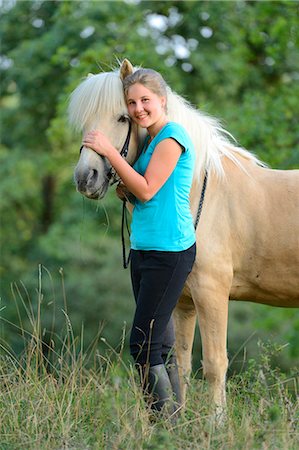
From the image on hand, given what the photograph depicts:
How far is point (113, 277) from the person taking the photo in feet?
53.0

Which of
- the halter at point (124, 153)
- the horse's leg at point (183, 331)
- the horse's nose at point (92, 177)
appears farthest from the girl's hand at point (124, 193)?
the horse's leg at point (183, 331)

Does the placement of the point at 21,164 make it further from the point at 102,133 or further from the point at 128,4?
the point at 102,133

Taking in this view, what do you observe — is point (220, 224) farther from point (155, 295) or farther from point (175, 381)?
point (175, 381)

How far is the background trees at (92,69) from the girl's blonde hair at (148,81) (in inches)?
235

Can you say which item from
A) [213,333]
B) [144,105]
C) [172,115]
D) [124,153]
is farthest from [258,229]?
[144,105]

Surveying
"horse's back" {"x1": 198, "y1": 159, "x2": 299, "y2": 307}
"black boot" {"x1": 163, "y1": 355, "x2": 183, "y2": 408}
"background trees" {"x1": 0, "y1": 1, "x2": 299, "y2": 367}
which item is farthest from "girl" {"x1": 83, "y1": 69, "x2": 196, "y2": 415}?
"background trees" {"x1": 0, "y1": 1, "x2": 299, "y2": 367}

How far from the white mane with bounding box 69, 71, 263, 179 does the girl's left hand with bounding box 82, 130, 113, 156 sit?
6.4 inches

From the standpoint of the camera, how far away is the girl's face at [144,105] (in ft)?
12.6

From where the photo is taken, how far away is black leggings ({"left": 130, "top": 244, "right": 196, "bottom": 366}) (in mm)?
3754

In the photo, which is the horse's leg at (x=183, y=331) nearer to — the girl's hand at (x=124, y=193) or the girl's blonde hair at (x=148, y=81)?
the girl's hand at (x=124, y=193)

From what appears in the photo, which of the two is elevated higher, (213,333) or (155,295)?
(155,295)

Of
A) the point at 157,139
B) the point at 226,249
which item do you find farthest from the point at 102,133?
the point at 226,249

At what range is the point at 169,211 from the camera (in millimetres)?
3762

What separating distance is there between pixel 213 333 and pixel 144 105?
128 cm
